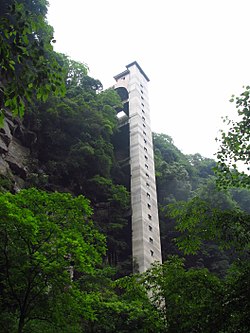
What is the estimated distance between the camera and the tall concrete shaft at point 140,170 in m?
25.0

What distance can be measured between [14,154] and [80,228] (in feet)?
37.6

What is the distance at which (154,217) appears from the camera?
27.6m

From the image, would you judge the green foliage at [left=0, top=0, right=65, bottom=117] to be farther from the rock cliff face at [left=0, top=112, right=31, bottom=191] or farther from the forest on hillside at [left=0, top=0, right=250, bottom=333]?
the rock cliff face at [left=0, top=112, right=31, bottom=191]

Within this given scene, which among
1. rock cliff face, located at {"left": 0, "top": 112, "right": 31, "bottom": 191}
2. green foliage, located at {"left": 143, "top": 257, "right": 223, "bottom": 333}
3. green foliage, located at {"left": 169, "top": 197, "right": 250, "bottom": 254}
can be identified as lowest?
green foliage, located at {"left": 143, "top": 257, "right": 223, "bottom": 333}

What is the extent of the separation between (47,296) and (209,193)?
20.9m

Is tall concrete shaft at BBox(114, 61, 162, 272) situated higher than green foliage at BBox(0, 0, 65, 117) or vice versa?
tall concrete shaft at BBox(114, 61, 162, 272)

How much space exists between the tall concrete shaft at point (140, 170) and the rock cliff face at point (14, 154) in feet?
28.9

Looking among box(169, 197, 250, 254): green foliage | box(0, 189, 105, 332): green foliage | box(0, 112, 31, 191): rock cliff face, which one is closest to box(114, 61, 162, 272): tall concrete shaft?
box(0, 112, 31, 191): rock cliff face

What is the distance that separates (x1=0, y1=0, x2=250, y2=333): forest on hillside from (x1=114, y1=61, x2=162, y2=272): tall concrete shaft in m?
1.07

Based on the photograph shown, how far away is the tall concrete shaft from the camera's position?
984 inches

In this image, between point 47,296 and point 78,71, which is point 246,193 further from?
point 47,296

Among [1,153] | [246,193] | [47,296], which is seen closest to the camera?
[47,296]

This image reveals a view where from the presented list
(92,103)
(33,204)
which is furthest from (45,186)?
(33,204)

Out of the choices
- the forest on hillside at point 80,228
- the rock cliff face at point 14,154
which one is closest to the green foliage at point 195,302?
the forest on hillside at point 80,228
